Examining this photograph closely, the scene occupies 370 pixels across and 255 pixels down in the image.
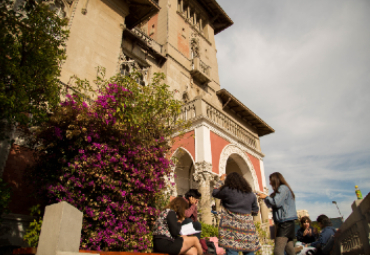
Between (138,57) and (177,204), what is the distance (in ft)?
33.1

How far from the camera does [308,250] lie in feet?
15.9

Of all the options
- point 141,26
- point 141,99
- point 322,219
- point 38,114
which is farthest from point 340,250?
point 141,26

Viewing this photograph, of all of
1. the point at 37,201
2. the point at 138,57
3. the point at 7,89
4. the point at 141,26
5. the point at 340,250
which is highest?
the point at 141,26

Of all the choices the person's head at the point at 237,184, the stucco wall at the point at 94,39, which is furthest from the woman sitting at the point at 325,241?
the stucco wall at the point at 94,39

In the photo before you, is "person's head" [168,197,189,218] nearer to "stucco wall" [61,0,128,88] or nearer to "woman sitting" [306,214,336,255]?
"woman sitting" [306,214,336,255]

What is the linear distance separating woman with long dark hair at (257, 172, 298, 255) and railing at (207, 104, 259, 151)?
7.07 metres

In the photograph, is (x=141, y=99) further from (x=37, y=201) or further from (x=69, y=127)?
(x=37, y=201)

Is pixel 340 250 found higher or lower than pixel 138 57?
lower

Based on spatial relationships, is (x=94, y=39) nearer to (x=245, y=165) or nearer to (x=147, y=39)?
(x=147, y=39)

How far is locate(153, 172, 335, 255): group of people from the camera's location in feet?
11.0

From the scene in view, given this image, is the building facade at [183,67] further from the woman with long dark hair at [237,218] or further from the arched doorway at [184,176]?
the woman with long dark hair at [237,218]

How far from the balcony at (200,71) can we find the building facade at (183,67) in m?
0.06

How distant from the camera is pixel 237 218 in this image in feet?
11.4

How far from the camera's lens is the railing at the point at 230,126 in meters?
11.2
